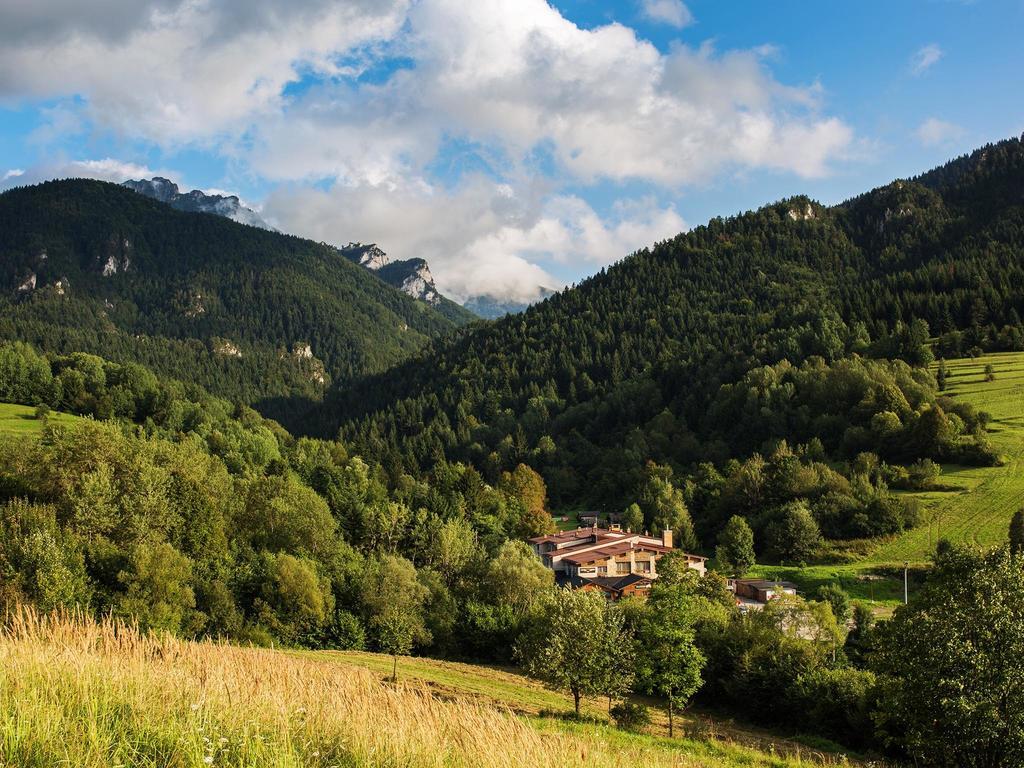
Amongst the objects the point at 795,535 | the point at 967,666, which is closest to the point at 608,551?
the point at 795,535

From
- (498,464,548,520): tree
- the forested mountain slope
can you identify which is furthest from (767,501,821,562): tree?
(498,464,548,520): tree

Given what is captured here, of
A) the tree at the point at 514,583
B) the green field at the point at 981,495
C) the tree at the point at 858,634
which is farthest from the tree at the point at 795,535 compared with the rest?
the tree at the point at 514,583

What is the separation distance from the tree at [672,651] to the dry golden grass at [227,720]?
82.2 feet

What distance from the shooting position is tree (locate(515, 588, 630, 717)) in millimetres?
30172

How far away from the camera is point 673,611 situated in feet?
97.8

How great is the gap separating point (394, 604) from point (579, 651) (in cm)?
2031

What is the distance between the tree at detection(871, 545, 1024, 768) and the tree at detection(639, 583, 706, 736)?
12183 millimetres

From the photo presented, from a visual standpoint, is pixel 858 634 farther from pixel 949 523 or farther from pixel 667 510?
pixel 667 510

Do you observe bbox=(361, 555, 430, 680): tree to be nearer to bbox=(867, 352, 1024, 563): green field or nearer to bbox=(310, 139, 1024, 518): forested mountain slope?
bbox=(867, 352, 1024, 563): green field

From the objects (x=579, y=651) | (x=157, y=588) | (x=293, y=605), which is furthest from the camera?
(x=293, y=605)

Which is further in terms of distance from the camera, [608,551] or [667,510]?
[667,510]

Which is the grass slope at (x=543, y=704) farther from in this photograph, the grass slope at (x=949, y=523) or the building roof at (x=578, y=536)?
the building roof at (x=578, y=536)

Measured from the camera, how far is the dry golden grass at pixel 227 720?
4.41 metres

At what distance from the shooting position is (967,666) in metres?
15.5
